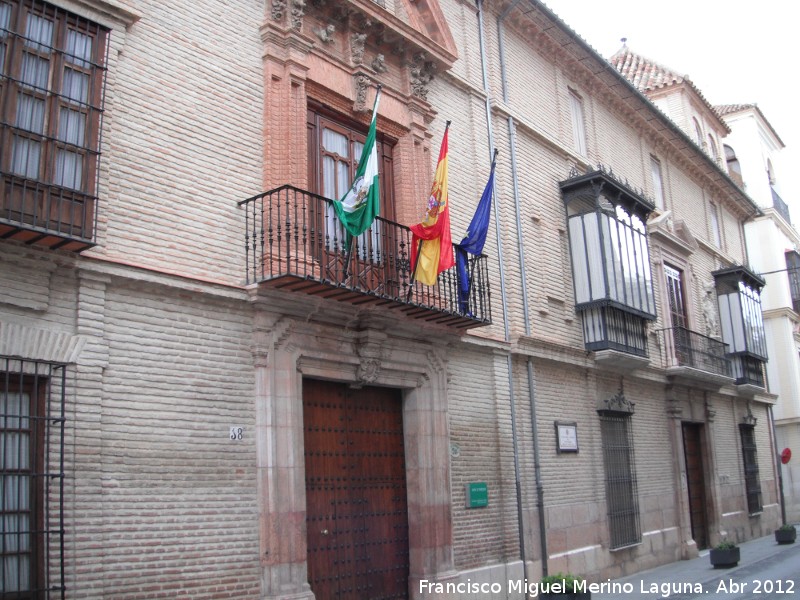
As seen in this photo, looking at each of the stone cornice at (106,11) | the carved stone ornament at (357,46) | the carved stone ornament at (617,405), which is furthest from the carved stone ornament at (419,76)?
the carved stone ornament at (617,405)

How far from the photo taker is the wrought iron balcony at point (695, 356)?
59.8 feet

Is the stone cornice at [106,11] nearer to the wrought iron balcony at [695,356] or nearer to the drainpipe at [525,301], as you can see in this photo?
the drainpipe at [525,301]

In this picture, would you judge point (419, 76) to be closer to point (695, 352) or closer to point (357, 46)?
point (357, 46)

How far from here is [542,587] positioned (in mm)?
10062

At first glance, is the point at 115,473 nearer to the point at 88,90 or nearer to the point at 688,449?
the point at 88,90

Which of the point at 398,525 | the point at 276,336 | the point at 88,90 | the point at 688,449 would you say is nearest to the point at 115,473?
the point at 276,336

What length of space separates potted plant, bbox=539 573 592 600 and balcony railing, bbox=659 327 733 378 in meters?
9.01

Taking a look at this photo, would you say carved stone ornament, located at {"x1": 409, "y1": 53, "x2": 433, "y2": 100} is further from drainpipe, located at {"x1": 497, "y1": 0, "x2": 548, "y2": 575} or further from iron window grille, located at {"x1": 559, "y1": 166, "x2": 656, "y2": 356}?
iron window grille, located at {"x1": 559, "y1": 166, "x2": 656, "y2": 356}

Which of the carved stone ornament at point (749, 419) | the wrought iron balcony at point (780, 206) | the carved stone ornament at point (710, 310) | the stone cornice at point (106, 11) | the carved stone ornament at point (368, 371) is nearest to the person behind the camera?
the stone cornice at point (106, 11)

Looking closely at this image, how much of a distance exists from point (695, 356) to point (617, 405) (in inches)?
169

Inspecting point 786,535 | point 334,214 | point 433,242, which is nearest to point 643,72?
point 786,535

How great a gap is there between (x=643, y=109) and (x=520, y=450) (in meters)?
10.1

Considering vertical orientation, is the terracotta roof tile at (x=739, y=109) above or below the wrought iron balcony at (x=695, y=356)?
above

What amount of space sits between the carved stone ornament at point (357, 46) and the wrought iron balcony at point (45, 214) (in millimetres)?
4754
